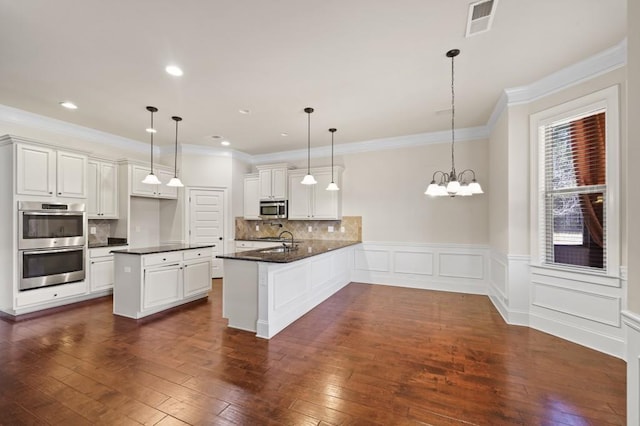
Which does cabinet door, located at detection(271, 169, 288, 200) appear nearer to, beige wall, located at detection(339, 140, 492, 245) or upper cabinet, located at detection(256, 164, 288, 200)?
upper cabinet, located at detection(256, 164, 288, 200)

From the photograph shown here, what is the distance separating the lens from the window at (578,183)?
2.69 meters

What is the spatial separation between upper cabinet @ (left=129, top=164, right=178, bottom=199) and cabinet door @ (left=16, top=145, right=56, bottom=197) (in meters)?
1.19

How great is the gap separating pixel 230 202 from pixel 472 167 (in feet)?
17.0

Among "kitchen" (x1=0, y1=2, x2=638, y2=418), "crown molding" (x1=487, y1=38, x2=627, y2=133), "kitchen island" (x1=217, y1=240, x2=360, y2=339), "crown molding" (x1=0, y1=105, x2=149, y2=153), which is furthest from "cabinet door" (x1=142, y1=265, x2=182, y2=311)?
"crown molding" (x1=487, y1=38, x2=627, y2=133)

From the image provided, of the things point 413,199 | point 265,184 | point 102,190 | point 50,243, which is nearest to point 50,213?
point 50,243

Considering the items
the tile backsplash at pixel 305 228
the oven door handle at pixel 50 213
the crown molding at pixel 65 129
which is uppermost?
the crown molding at pixel 65 129

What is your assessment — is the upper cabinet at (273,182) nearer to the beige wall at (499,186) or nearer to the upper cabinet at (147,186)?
the upper cabinet at (147,186)

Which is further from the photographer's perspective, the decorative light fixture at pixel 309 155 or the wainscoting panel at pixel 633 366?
the decorative light fixture at pixel 309 155

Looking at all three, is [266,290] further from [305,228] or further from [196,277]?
[305,228]

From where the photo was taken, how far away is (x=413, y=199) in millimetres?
5363

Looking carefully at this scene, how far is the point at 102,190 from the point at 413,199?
5.85m

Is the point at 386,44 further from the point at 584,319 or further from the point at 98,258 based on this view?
the point at 98,258

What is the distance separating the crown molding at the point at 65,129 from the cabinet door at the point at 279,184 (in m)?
2.85

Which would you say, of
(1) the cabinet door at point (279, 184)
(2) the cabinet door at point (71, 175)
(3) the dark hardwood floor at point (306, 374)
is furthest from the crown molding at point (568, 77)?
(2) the cabinet door at point (71, 175)
